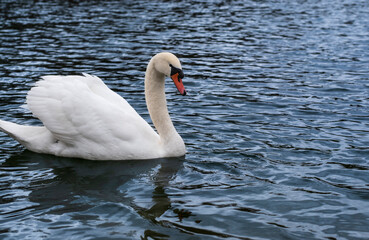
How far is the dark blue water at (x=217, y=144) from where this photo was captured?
7117 millimetres

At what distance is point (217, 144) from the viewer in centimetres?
1011

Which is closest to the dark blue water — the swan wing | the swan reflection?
the swan reflection

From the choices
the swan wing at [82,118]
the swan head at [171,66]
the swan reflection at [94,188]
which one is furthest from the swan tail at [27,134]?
the swan head at [171,66]

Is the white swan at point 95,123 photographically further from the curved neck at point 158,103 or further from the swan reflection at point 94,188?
the swan reflection at point 94,188

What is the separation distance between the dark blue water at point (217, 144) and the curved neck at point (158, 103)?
45cm

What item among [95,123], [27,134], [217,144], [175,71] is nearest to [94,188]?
[95,123]

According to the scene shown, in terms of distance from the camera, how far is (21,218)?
283 inches

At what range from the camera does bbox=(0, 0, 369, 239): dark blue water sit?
23.4 feet

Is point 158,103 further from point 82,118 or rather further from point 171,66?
point 82,118

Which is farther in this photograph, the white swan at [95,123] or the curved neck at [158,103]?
the curved neck at [158,103]

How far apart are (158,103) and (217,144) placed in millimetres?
1271

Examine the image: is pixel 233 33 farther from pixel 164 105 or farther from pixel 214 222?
pixel 214 222

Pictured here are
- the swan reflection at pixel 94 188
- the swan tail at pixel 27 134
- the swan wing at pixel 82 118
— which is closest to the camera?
the swan reflection at pixel 94 188

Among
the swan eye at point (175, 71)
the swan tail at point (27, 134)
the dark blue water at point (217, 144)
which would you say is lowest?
the dark blue water at point (217, 144)
